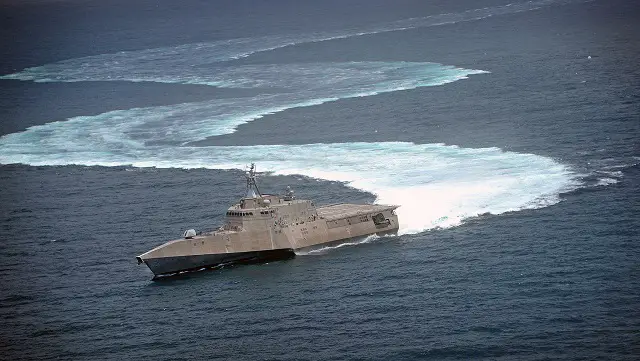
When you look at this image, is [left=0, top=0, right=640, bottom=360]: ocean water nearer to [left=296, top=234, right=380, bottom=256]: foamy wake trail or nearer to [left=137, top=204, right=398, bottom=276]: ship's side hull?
[left=296, top=234, right=380, bottom=256]: foamy wake trail

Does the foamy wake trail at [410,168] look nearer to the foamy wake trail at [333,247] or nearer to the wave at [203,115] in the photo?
the foamy wake trail at [333,247]

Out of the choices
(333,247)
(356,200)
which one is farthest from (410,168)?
(333,247)

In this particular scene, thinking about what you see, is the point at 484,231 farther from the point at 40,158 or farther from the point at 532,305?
the point at 40,158

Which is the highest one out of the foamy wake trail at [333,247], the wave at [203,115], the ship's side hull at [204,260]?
the wave at [203,115]

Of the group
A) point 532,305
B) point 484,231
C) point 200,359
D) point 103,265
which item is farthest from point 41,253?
point 532,305

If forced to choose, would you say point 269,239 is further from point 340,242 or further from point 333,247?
point 340,242

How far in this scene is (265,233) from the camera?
107m

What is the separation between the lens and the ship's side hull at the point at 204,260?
103 meters

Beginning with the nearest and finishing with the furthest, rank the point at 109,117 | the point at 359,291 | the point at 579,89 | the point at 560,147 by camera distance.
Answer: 1. the point at 359,291
2. the point at 560,147
3. the point at 579,89
4. the point at 109,117

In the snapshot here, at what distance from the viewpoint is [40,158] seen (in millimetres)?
157375

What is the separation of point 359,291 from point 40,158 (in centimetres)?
7679

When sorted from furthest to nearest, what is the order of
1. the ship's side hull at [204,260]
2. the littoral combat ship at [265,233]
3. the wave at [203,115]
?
the wave at [203,115] < the littoral combat ship at [265,233] < the ship's side hull at [204,260]

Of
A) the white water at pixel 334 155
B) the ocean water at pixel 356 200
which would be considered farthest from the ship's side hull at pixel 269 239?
the white water at pixel 334 155

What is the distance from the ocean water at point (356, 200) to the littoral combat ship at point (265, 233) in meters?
1.58
